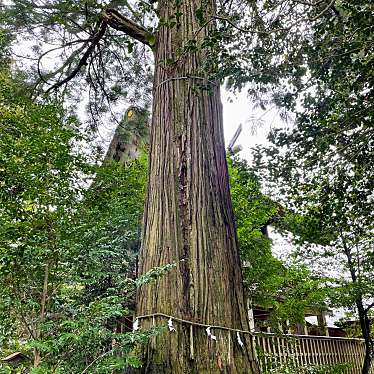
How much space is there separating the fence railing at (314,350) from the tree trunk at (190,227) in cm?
278

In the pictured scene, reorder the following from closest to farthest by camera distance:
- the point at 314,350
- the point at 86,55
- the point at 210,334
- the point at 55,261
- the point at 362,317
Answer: the point at 210,334 < the point at 55,261 < the point at 86,55 < the point at 314,350 < the point at 362,317

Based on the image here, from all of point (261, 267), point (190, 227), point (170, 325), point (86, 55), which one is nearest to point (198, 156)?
point (190, 227)

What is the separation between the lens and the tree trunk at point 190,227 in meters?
2.20

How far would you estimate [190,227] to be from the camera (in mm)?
2539

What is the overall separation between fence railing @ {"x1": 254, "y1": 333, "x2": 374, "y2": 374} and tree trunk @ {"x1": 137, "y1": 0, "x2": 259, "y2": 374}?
9.13 ft

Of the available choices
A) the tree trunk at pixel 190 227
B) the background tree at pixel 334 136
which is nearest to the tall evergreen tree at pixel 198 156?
the tree trunk at pixel 190 227

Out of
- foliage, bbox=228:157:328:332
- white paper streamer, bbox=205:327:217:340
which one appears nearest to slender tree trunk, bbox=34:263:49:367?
white paper streamer, bbox=205:327:217:340

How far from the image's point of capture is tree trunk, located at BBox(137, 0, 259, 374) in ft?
7.22

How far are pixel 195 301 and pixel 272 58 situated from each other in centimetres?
221

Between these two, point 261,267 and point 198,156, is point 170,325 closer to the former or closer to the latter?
point 198,156

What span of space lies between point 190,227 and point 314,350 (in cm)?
558

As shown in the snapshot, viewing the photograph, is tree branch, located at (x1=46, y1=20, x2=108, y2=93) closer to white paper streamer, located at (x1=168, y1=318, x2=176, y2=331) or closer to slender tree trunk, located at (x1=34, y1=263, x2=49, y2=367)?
slender tree trunk, located at (x1=34, y1=263, x2=49, y2=367)

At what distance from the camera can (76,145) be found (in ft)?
12.7

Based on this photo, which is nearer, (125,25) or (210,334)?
(210,334)
